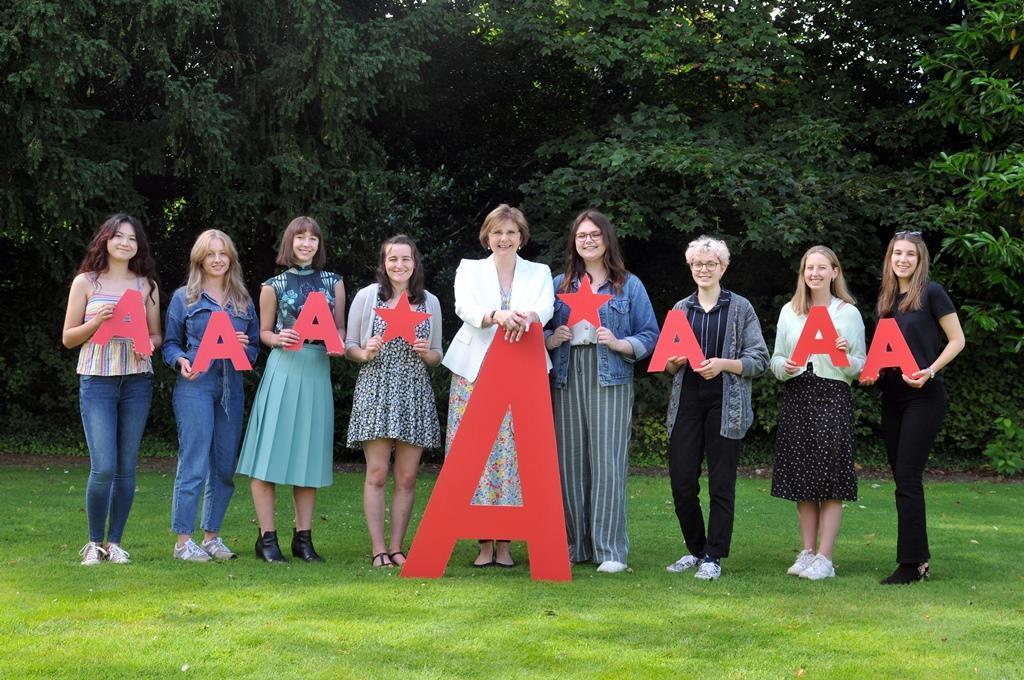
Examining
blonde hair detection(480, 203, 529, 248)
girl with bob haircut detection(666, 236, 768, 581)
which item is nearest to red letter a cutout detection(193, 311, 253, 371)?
blonde hair detection(480, 203, 529, 248)

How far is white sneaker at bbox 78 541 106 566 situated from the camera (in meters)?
5.64

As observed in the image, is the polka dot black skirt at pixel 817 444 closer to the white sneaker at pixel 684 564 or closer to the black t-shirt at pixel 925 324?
the black t-shirt at pixel 925 324

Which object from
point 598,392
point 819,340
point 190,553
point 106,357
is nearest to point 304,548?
point 190,553

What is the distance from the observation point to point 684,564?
5.75 meters

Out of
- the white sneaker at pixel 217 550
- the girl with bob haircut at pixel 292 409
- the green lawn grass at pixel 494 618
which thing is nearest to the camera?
the green lawn grass at pixel 494 618

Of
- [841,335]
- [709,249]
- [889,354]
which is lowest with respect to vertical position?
[889,354]

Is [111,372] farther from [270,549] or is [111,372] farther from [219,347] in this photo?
[270,549]

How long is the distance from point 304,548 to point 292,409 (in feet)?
2.72

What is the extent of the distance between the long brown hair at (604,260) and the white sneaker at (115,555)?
289 cm

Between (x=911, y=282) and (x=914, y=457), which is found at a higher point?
(x=911, y=282)

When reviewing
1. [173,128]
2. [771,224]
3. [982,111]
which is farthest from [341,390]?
[982,111]

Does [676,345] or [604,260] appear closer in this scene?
[676,345]

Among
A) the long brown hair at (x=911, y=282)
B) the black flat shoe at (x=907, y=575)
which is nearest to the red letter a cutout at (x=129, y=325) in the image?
the long brown hair at (x=911, y=282)

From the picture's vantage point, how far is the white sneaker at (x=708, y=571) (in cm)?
547
